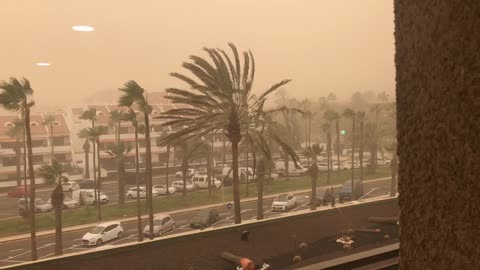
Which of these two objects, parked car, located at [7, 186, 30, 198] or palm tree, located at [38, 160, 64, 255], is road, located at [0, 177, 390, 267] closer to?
palm tree, located at [38, 160, 64, 255]

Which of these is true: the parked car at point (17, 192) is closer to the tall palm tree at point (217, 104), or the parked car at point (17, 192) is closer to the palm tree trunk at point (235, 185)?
the tall palm tree at point (217, 104)

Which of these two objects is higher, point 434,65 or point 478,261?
point 434,65

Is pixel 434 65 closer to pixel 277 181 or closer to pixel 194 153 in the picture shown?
pixel 194 153

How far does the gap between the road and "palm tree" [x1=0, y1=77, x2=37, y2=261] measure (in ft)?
0.46

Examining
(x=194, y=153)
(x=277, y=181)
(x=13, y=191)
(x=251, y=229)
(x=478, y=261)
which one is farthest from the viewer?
(x=277, y=181)

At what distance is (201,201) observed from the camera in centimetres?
332

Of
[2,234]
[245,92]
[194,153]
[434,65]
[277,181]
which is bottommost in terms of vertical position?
[2,234]

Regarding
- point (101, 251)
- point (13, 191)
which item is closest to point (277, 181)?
point (101, 251)

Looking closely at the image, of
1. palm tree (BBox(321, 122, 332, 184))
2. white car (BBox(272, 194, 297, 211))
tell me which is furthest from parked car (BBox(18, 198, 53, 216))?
palm tree (BBox(321, 122, 332, 184))

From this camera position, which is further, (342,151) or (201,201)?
(342,151)

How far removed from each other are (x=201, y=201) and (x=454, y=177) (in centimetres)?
300

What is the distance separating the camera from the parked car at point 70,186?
8.94 feet

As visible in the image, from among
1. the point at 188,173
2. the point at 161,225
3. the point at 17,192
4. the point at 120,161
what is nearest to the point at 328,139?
the point at 188,173

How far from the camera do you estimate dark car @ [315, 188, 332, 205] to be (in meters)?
3.09
